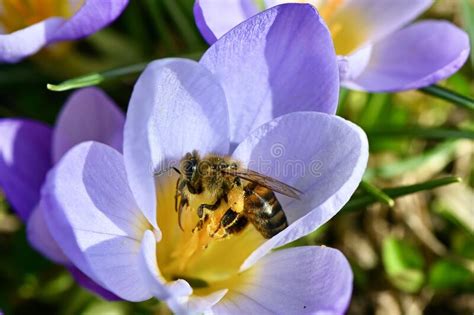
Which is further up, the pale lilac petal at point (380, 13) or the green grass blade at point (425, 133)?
the pale lilac petal at point (380, 13)

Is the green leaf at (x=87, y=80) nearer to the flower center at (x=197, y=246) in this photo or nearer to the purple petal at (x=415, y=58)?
the flower center at (x=197, y=246)

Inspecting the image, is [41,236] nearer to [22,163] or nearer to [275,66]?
[22,163]

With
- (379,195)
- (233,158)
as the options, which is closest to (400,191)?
(379,195)

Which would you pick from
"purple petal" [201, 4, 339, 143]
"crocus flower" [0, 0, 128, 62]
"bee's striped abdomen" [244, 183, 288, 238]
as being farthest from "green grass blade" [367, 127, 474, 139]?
"crocus flower" [0, 0, 128, 62]

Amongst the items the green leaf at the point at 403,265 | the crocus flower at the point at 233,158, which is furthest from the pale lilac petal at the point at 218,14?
the green leaf at the point at 403,265

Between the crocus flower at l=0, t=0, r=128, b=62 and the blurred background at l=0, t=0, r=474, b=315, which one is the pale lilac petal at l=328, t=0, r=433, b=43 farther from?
the crocus flower at l=0, t=0, r=128, b=62

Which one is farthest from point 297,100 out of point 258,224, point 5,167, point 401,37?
point 5,167
